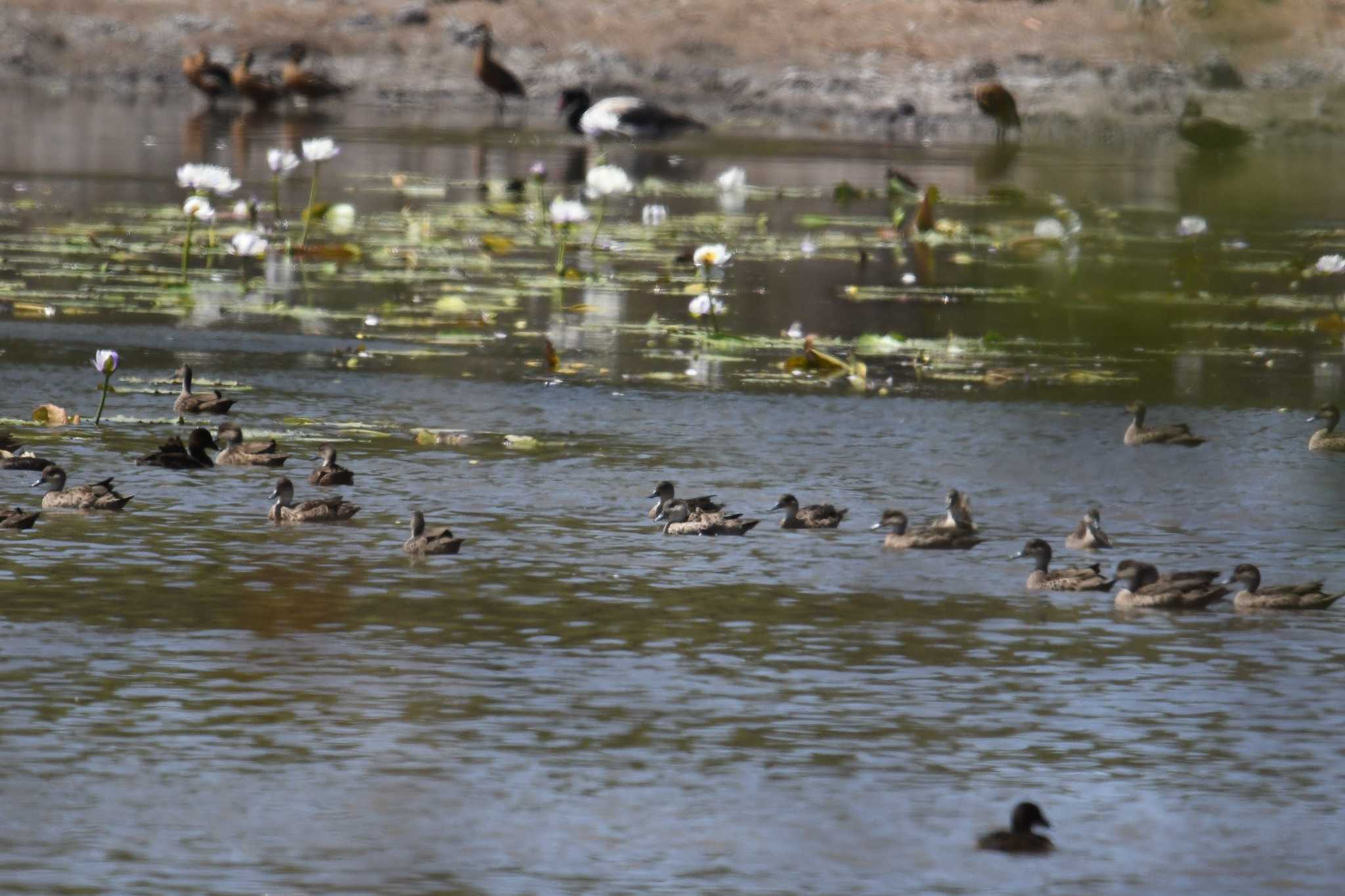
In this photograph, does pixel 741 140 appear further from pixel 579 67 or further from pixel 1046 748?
pixel 1046 748

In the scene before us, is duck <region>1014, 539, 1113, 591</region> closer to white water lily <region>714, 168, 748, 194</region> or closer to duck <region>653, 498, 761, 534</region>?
duck <region>653, 498, 761, 534</region>

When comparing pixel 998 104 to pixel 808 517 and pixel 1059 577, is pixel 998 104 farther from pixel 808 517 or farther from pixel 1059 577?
pixel 1059 577

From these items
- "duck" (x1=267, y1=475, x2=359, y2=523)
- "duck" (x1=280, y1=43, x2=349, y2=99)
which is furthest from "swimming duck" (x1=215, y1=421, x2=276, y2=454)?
"duck" (x1=280, y1=43, x2=349, y2=99)

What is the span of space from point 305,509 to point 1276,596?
168 inches

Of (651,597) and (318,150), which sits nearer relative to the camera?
(651,597)

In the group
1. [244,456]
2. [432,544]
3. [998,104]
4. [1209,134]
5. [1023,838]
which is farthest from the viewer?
[998,104]

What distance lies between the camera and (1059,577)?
399 inches

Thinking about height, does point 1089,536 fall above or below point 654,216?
below

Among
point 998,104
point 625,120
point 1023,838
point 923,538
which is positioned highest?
point 998,104

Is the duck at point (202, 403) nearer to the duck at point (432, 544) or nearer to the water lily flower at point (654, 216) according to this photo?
the duck at point (432, 544)

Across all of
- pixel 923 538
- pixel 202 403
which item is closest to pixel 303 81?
pixel 202 403

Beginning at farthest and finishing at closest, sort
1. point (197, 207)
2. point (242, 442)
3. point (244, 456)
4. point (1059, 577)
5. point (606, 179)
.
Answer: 1. point (606, 179)
2. point (197, 207)
3. point (242, 442)
4. point (244, 456)
5. point (1059, 577)

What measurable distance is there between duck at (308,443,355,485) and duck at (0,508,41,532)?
1.43 metres

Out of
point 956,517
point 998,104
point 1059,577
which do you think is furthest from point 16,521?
point 998,104
